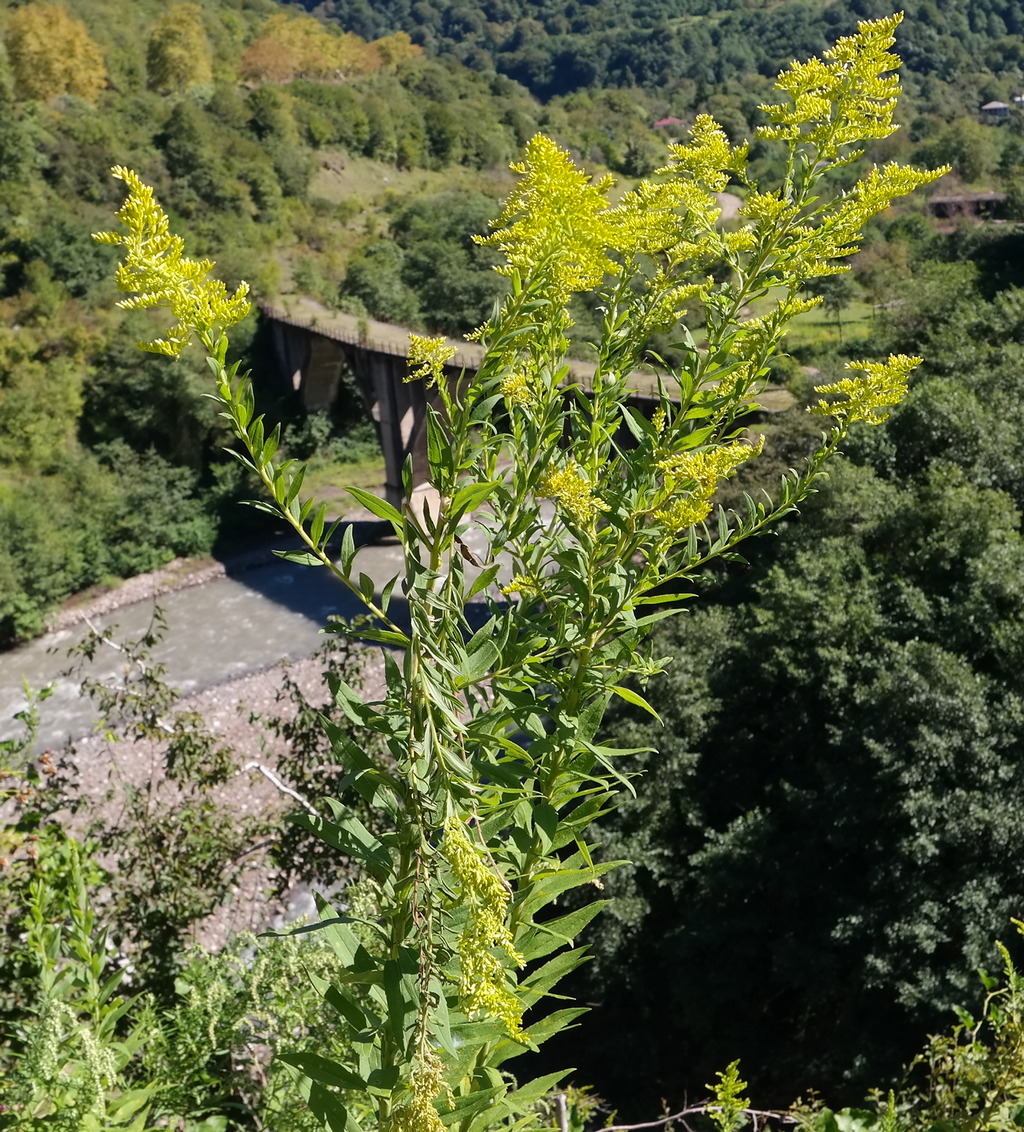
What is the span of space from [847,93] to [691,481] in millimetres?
852

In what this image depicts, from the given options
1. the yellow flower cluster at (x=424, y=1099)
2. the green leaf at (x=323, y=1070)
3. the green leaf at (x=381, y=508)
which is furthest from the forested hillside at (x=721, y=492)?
the yellow flower cluster at (x=424, y=1099)

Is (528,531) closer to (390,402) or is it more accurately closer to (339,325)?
(390,402)

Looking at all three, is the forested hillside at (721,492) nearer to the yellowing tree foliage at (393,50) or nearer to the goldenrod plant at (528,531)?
the goldenrod plant at (528,531)

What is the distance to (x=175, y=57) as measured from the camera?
163 ft

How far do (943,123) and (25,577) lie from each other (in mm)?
49580

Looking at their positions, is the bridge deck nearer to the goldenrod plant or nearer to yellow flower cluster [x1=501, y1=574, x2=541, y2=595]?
the goldenrod plant

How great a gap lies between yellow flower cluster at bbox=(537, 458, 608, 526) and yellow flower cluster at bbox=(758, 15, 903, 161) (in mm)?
859

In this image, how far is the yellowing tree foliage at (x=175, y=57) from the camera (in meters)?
49.9

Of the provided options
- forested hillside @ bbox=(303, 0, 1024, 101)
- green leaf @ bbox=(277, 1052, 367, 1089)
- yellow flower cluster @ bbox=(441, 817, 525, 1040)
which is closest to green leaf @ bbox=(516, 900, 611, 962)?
green leaf @ bbox=(277, 1052, 367, 1089)

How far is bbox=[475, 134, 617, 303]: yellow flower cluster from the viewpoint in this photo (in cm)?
158

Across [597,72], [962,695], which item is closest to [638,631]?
[962,695]

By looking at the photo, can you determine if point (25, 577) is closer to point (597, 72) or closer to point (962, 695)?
point (962, 695)

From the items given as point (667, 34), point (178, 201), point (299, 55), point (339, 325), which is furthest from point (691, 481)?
point (667, 34)

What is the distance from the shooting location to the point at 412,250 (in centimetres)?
3891
